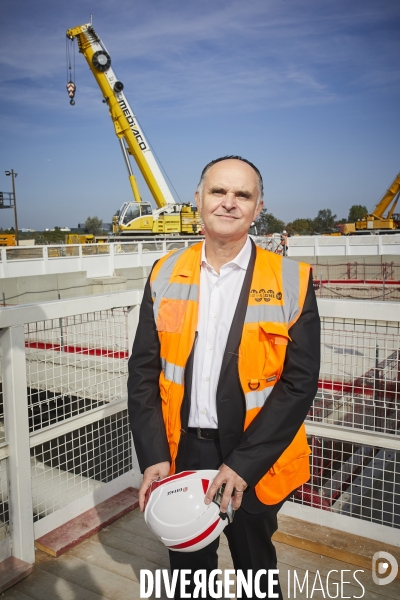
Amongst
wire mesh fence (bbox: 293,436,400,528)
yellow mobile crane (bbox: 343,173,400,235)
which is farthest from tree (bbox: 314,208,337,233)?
wire mesh fence (bbox: 293,436,400,528)

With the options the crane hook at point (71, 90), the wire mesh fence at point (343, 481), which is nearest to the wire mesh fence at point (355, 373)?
the wire mesh fence at point (343, 481)

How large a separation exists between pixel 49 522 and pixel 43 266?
13822 mm

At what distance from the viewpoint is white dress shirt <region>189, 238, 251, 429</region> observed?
208cm

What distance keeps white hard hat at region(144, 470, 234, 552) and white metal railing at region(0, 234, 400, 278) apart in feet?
46.7

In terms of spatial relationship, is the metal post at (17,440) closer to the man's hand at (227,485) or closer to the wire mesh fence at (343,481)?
the man's hand at (227,485)

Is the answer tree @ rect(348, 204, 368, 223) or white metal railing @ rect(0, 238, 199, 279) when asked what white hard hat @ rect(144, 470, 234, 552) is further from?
tree @ rect(348, 204, 368, 223)

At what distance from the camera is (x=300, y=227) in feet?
342

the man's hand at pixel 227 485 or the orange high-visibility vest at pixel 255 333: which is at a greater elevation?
the orange high-visibility vest at pixel 255 333

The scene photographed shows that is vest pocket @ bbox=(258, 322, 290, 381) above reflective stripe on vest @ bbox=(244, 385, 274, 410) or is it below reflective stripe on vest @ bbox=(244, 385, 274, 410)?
above

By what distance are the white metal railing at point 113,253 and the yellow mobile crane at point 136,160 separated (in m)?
4.58

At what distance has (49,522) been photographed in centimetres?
323

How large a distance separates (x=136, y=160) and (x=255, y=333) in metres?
26.7

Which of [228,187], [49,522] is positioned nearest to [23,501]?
[49,522]

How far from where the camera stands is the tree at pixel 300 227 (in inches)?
4035
